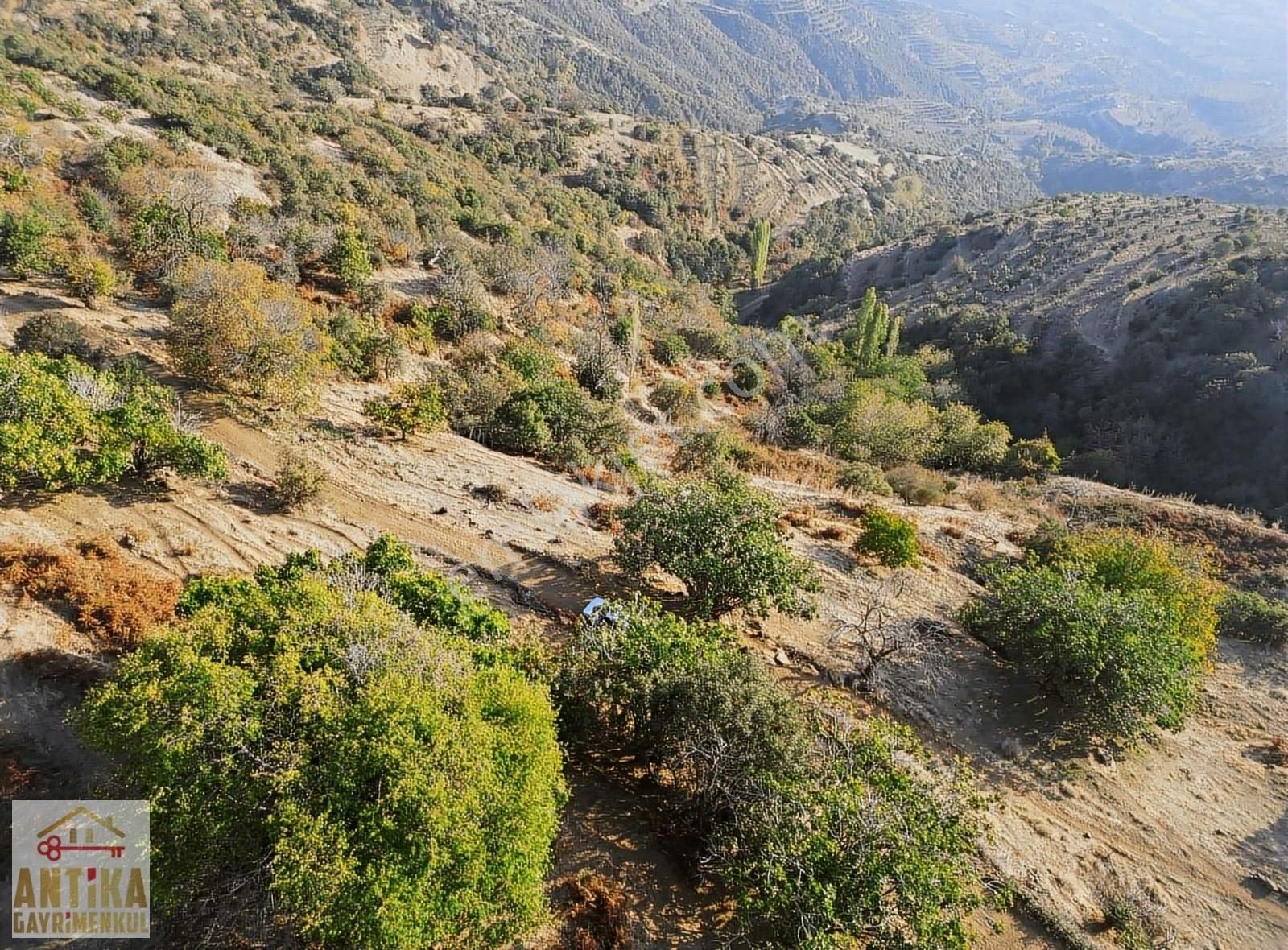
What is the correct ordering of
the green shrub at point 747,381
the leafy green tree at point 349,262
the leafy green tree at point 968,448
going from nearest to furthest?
the leafy green tree at point 349,262 → the leafy green tree at point 968,448 → the green shrub at point 747,381

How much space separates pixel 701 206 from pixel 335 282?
72.0m

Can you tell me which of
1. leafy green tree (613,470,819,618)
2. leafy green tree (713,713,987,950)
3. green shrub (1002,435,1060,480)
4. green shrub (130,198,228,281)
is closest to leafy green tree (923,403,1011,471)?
green shrub (1002,435,1060,480)

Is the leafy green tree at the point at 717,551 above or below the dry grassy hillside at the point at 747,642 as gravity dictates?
above

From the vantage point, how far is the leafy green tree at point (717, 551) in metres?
14.1

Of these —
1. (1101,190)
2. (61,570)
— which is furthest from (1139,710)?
(1101,190)

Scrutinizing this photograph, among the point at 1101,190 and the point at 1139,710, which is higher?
the point at 1101,190

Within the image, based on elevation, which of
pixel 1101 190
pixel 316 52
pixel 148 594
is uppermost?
pixel 1101 190

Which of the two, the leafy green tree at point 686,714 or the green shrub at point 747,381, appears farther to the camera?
the green shrub at point 747,381

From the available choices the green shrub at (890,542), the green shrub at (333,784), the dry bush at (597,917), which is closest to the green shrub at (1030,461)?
the green shrub at (890,542)

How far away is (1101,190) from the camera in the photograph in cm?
18650

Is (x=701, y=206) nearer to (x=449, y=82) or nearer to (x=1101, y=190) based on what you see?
(x=449, y=82)

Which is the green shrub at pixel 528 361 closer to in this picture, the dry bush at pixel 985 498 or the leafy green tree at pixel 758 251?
the dry bush at pixel 985 498

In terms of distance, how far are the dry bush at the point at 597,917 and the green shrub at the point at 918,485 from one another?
19321 millimetres

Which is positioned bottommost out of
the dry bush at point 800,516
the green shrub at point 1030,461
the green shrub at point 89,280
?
the dry bush at point 800,516
